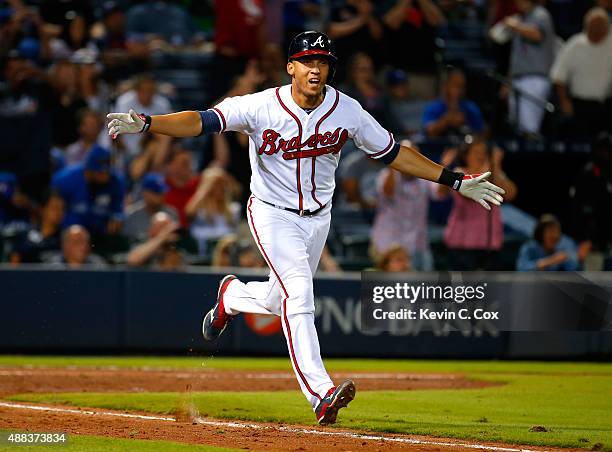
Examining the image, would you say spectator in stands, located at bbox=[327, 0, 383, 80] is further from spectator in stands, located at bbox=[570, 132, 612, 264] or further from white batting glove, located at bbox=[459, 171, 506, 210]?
white batting glove, located at bbox=[459, 171, 506, 210]

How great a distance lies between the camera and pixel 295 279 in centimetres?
682

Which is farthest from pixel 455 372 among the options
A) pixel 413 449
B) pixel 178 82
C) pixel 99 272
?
pixel 178 82

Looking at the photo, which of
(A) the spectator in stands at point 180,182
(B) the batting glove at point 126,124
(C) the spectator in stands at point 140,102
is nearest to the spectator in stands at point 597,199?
(A) the spectator in stands at point 180,182

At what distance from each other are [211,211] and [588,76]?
4561mm

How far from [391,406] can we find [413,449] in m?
2.07

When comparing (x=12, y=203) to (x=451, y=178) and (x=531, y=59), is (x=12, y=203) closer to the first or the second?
(x=531, y=59)

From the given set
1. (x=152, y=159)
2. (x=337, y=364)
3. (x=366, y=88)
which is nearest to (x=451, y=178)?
(x=337, y=364)

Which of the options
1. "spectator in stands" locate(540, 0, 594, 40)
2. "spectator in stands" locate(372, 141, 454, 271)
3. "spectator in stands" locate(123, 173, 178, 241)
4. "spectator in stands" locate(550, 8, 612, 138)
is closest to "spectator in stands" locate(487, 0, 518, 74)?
"spectator in stands" locate(550, 8, 612, 138)

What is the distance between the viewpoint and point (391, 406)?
8.19m

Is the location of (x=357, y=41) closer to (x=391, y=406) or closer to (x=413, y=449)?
(x=391, y=406)

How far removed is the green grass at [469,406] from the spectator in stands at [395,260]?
1066 mm

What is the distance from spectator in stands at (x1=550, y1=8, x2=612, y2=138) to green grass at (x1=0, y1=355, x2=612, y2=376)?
308 centimetres

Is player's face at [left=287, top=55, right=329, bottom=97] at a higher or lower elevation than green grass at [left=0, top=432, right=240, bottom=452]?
higher

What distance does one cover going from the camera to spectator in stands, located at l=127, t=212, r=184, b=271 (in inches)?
473
